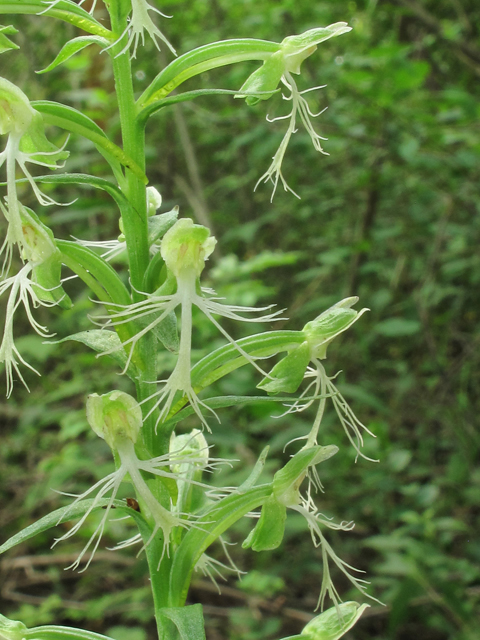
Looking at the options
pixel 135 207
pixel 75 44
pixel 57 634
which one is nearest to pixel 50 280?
pixel 135 207

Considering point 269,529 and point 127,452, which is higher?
point 127,452

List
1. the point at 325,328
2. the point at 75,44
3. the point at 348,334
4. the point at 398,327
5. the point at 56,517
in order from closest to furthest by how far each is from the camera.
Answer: the point at 56,517
the point at 75,44
the point at 325,328
the point at 398,327
the point at 348,334

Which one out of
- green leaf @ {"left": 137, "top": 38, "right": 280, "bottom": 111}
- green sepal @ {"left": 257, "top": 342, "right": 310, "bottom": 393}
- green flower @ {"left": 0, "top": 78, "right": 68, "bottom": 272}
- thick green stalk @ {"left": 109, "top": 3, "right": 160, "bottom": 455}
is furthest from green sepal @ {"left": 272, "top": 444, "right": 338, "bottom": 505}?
green leaf @ {"left": 137, "top": 38, "right": 280, "bottom": 111}

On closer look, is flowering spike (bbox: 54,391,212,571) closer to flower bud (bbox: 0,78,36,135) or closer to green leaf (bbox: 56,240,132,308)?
green leaf (bbox: 56,240,132,308)

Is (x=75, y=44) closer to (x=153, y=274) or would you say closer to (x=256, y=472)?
(x=153, y=274)

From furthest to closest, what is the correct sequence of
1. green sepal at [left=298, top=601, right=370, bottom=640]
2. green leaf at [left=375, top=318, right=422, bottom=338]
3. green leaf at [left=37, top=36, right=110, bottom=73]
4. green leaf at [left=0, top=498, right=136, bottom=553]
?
green leaf at [left=375, top=318, right=422, bottom=338] < green sepal at [left=298, top=601, right=370, bottom=640] < green leaf at [left=37, top=36, right=110, bottom=73] < green leaf at [left=0, top=498, right=136, bottom=553]
